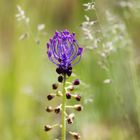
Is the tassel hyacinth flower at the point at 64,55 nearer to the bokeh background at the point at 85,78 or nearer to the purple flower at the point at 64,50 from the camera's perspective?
the purple flower at the point at 64,50

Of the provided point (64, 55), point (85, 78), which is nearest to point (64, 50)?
point (64, 55)

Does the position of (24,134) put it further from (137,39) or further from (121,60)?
(137,39)

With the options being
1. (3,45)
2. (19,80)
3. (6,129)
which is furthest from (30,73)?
(3,45)

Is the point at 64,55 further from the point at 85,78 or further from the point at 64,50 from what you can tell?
the point at 85,78

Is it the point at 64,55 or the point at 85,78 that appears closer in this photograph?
the point at 64,55

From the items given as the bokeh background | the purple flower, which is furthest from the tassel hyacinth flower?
the bokeh background
